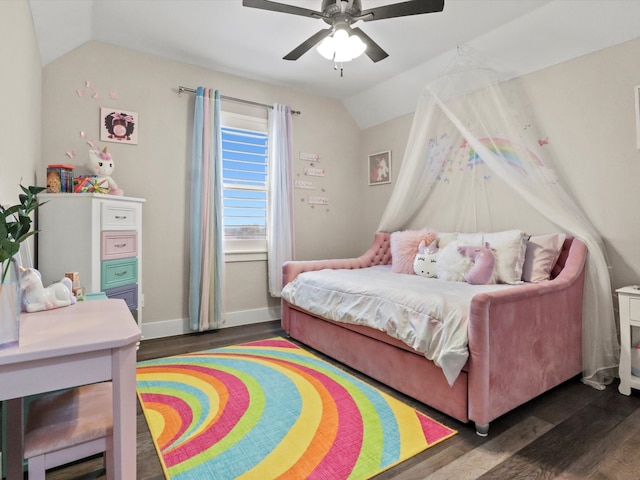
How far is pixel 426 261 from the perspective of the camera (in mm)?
3047

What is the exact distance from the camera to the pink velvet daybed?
→ 175cm

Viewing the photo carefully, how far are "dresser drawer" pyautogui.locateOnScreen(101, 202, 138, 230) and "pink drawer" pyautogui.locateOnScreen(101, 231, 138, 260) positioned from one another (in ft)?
0.15

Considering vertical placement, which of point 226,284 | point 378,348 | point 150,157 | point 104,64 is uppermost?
point 104,64

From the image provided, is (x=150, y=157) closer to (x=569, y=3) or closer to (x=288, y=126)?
(x=288, y=126)

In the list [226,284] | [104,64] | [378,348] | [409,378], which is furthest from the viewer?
[226,284]

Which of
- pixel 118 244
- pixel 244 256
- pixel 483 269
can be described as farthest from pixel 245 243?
pixel 483 269

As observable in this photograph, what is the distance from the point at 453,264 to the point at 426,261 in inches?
11.3

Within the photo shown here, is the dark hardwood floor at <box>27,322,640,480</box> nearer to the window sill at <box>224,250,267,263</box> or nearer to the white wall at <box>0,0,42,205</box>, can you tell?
the white wall at <box>0,0,42,205</box>

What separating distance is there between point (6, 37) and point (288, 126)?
2.62m

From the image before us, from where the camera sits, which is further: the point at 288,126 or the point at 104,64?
the point at 288,126

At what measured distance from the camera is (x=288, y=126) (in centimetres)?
398

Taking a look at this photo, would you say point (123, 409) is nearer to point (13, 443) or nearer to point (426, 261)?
point (13, 443)

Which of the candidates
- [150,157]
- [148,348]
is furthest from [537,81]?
[148,348]

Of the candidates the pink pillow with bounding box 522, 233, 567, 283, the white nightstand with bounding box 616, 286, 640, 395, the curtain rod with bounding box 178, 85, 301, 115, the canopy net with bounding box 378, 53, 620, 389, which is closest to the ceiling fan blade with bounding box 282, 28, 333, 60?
the canopy net with bounding box 378, 53, 620, 389
